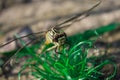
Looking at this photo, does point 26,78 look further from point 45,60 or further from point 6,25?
point 6,25

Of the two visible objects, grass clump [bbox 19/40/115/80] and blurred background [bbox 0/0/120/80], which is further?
blurred background [bbox 0/0/120/80]

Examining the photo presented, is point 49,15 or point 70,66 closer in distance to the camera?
point 70,66

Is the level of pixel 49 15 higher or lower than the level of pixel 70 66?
higher

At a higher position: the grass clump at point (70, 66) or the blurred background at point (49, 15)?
the blurred background at point (49, 15)

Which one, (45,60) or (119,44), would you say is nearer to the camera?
(45,60)

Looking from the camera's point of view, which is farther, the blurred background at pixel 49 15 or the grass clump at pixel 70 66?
the blurred background at pixel 49 15

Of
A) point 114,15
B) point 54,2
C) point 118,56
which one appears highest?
point 54,2

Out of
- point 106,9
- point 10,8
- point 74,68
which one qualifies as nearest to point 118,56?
point 74,68

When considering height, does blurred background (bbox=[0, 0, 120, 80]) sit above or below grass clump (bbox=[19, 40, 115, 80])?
above
